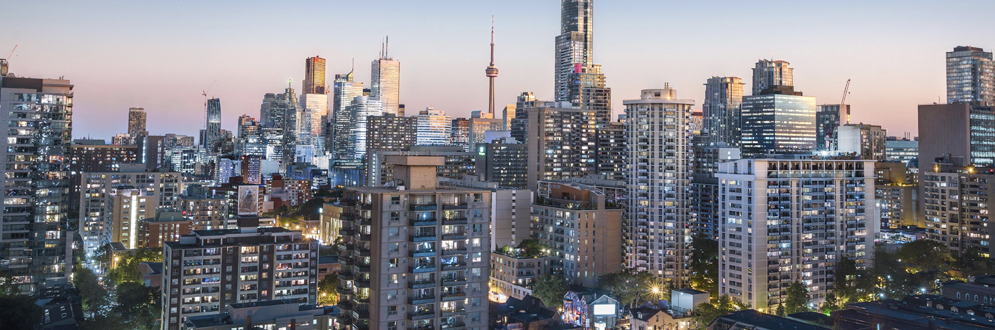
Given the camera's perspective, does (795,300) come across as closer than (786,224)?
Yes

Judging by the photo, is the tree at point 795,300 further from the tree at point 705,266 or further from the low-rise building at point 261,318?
the low-rise building at point 261,318

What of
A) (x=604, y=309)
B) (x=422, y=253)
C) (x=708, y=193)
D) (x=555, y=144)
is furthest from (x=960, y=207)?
(x=422, y=253)

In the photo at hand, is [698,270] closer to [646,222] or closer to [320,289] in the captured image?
[646,222]

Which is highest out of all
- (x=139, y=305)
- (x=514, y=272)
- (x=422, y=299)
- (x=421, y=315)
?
(x=422, y=299)

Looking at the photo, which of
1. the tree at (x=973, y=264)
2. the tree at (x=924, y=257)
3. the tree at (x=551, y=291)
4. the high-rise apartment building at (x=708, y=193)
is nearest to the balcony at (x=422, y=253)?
the tree at (x=551, y=291)

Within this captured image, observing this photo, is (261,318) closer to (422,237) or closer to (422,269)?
(422,269)
